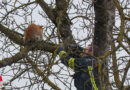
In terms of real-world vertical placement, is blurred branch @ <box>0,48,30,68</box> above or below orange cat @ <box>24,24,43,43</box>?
below

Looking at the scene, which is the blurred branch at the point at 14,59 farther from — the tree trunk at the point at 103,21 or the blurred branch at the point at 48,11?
the tree trunk at the point at 103,21

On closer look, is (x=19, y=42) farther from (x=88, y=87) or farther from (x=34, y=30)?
(x=88, y=87)

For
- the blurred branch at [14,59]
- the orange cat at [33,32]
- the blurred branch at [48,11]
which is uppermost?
the blurred branch at [48,11]

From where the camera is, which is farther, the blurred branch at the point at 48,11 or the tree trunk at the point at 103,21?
the blurred branch at the point at 48,11

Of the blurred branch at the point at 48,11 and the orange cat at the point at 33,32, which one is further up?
the blurred branch at the point at 48,11

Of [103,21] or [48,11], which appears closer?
[103,21]

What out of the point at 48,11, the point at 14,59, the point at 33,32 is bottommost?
the point at 14,59

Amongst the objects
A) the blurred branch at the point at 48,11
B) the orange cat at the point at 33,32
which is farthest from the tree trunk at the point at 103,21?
the orange cat at the point at 33,32

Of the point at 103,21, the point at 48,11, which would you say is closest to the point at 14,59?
the point at 48,11

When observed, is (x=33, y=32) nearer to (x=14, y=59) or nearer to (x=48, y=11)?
(x=48, y=11)

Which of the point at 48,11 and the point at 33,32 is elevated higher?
the point at 48,11

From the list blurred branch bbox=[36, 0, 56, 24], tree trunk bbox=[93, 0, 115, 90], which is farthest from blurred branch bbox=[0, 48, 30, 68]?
tree trunk bbox=[93, 0, 115, 90]

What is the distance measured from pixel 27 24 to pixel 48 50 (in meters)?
0.81

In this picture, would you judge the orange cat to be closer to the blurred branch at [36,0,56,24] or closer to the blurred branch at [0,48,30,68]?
the blurred branch at [36,0,56,24]
